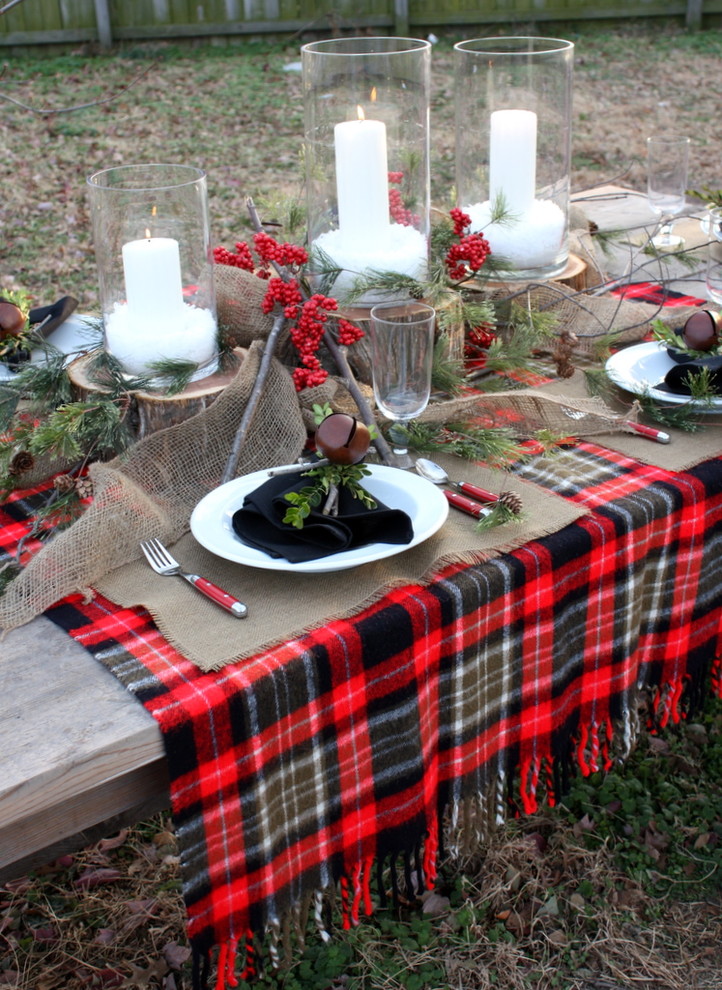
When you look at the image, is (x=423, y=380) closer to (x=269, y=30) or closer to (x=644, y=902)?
(x=644, y=902)

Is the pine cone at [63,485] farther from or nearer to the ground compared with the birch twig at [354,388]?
nearer to the ground

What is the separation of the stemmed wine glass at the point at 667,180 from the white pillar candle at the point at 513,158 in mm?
545

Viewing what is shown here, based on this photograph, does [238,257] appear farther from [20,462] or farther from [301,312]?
[20,462]

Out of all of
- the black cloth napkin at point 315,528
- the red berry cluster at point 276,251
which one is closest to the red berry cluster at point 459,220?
the red berry cluster at point 276,251

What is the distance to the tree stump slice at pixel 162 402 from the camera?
146cm

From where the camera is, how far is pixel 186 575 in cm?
120

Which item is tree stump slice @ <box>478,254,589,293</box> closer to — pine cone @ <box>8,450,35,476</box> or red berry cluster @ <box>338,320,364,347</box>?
red berry cluster @ <box>338,320,364,347</box>

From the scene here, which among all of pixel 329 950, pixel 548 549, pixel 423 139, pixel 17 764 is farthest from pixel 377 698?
pixel 423 139

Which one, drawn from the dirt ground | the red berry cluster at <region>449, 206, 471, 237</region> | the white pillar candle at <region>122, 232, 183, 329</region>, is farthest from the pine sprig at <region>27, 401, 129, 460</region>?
the dirt ground

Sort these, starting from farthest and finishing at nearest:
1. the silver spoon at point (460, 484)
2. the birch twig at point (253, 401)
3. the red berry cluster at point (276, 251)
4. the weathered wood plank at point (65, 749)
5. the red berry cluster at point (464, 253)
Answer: the red berry cluster at point (464, 253) < the red berry cluster at point (276, 251) < the birch twig at point (253, 401) < the silver spoon at point (460, 484) < the weathered wood plank at point (65, 749)

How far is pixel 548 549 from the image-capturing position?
1272mm

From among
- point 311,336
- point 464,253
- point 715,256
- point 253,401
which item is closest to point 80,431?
point 253,401

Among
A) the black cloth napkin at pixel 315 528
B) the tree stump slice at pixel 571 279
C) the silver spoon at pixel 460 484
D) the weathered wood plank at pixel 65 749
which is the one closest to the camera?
the weathered wood plank at pixel 65 749

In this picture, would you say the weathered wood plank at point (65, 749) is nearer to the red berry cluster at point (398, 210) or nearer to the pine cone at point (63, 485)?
the pine cone at point (63, 485)
